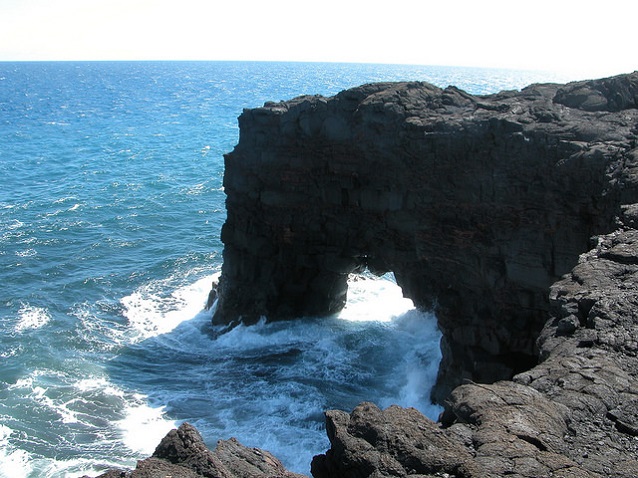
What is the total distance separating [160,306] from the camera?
131ft

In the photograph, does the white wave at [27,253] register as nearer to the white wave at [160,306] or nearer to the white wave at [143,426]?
the white wave at [160,306]

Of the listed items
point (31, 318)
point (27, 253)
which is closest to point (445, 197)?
point (31, 318)

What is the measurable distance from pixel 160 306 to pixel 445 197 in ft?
65.7

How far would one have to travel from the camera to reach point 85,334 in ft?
117

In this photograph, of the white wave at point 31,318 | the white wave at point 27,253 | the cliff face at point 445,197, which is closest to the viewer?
the cliff face at point 445,197

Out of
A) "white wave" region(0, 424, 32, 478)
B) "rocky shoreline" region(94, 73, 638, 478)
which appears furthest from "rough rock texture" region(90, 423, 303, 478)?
"white wave" region(0, 424, 32, 478)

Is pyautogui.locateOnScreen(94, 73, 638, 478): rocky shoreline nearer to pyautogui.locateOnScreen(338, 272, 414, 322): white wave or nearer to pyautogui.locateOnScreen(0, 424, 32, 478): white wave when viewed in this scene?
pyautogui.locateOnScreen(338, 272, 414, 322): white wave

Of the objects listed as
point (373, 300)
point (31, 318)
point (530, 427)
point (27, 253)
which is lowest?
point (31, 318)

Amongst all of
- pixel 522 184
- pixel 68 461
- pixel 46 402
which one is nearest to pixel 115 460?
pixel 68 461

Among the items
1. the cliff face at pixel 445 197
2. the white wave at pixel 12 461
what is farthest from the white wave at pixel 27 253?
the white wave at pixel 12 461

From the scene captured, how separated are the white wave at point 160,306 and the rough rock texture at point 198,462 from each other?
86.5ft

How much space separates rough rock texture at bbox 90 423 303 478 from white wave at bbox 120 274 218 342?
26.4m

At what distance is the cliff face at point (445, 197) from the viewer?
24.4 meters

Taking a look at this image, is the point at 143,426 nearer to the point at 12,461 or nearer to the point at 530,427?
the point at 12,461
